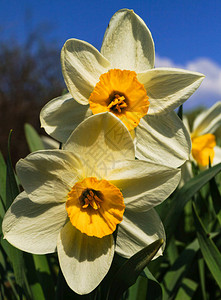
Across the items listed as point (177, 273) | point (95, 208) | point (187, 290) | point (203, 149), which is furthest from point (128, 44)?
point (187, 290)

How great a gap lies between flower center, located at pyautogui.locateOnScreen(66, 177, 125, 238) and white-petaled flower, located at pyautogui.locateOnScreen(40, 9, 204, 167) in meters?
0.19

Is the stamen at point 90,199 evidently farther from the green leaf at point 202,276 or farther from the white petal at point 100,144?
the green leaf at point 202,276

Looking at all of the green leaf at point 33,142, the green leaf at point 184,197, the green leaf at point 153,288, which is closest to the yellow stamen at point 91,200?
the green leaf at point 153,288

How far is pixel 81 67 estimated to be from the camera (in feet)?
3.16

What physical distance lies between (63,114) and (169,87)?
36cm

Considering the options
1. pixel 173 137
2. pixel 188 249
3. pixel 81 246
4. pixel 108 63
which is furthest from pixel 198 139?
pixel 81 246

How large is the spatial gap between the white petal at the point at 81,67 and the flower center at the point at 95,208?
280 millimetres

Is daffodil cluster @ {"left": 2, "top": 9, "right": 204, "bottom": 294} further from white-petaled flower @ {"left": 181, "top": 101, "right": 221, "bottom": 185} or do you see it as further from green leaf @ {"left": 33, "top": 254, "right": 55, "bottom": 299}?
white-petaled flower @ {"left": 181, "top": 101, "right": 221, "bottom": 185}

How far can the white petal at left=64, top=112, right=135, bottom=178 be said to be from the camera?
0.84m

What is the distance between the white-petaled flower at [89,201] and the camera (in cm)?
84

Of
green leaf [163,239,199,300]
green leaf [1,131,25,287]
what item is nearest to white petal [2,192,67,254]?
green leaf [1,131,25,287]

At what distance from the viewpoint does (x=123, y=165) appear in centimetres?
→ 87

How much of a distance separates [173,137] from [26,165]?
497 mm

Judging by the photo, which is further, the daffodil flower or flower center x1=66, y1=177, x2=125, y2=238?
the daffodil flower
